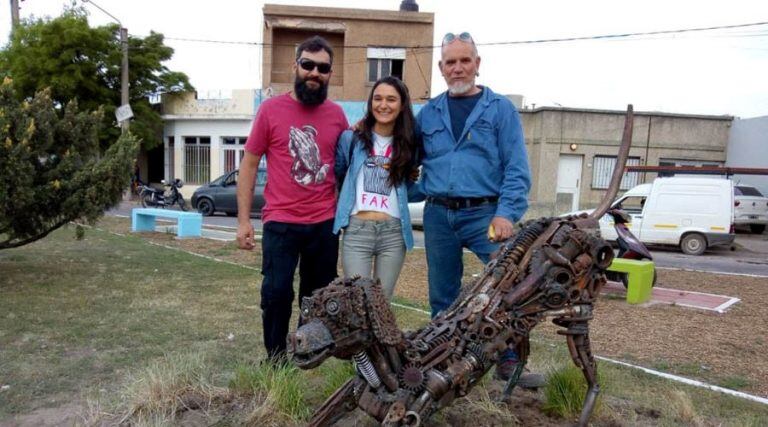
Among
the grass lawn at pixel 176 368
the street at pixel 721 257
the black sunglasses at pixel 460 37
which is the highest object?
the black sunglasses at pixel 460 37

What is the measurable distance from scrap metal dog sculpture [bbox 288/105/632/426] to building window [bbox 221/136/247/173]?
19.9 metres

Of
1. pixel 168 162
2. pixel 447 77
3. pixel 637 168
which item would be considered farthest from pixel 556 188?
pixel 447 77

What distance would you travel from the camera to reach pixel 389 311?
2.15 m

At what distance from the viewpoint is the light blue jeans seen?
2.86 m

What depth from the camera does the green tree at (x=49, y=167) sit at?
5.19 m

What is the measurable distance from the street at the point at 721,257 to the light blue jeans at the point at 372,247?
6.14 metres

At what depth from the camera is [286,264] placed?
3035mm

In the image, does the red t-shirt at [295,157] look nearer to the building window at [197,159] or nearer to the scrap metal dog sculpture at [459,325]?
the scrap metal dog sculpture at [459,325]

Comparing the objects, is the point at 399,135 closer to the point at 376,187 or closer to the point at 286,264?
the point at 376,187

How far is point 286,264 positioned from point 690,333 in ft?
13.1

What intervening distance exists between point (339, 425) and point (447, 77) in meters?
1.81

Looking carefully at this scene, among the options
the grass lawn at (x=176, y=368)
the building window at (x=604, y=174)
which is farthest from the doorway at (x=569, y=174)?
the grass lawn at (x=176, y=368)

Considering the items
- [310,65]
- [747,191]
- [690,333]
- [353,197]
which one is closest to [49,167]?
[310,65]

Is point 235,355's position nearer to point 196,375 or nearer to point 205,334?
point 205,334
